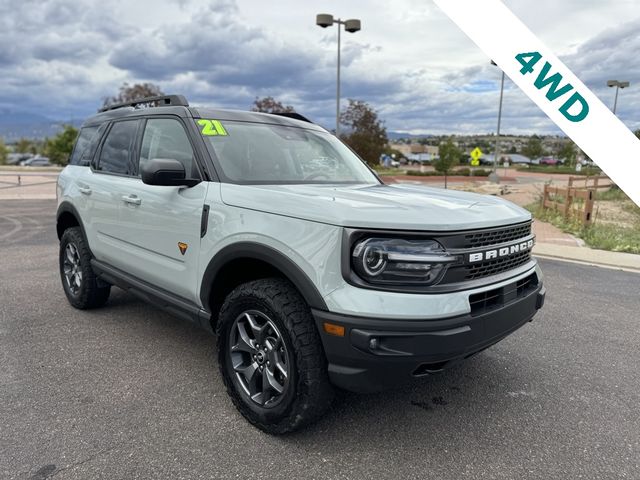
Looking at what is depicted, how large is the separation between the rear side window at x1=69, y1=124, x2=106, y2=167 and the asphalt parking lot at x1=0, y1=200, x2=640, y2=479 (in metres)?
1.54

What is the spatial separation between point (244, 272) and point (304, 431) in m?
1.01

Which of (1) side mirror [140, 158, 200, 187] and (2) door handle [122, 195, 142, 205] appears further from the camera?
(2) door handle [122, 195, 142, 205]

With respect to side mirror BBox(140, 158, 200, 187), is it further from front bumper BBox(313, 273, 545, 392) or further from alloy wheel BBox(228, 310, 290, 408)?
front bumper BBox(313, 273, 545, 392)

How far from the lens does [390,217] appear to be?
2352 millimetres

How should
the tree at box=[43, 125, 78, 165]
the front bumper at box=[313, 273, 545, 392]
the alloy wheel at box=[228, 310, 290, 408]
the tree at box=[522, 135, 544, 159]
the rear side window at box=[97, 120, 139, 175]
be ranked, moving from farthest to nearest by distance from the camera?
the tree at box=[522, 135, 544, 159] → the tree at box=[43, 125, 78, 165] → the rear side window at box=[97, 120, 139, 175] → the alloy wheel at box=[228, 310, 290, 408] → the front bumper at box=[313, 273, 545, 392]

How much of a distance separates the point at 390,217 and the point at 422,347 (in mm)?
634

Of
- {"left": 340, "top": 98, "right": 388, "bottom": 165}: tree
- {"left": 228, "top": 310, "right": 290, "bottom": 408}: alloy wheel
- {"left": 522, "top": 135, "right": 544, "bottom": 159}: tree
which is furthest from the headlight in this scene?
{"left": 522, "top": 135, "right": 544, "bottom": 159}: tree

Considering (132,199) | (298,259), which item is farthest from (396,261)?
(132,199)

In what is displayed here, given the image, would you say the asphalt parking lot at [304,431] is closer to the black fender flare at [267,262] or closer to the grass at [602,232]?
the black fender flare at [267,262]

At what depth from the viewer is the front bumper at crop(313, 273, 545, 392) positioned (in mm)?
2268

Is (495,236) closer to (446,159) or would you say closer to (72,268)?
(72,268)

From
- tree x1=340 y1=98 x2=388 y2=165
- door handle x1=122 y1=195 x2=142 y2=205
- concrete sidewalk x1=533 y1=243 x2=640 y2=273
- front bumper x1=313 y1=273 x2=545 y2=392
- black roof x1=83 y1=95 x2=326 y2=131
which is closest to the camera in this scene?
front bumper x1=313 y1=273 x2=545 y2=392

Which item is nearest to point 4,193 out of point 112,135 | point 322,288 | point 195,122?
point 112,135

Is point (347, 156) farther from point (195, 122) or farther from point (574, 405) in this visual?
point (574, 405)
